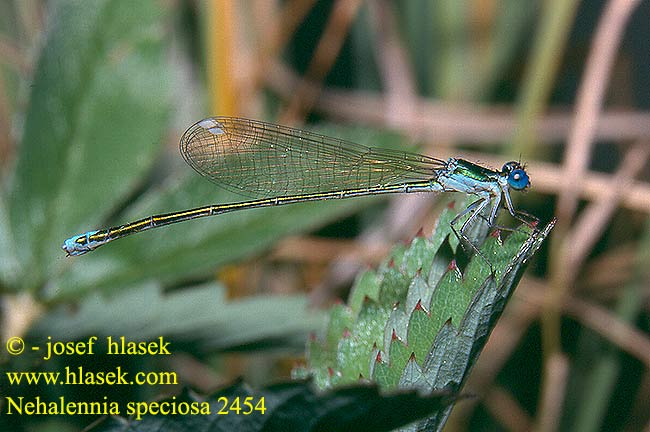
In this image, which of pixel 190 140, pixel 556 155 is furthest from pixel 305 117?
pixel 556 155

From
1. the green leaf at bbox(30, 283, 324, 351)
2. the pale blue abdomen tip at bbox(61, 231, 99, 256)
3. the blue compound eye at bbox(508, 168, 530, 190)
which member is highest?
the blue compound eye at bbox(508, 168, 530, 190)

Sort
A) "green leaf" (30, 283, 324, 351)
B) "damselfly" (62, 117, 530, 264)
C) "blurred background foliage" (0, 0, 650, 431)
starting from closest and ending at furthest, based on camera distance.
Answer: "green leaf" (30, 283, 324, 351) < "blurred background foliage" (0, 0, 650, 431) < "damselfly" (62, 117, 530, 264)

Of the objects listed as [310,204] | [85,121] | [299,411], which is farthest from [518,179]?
[299,411]

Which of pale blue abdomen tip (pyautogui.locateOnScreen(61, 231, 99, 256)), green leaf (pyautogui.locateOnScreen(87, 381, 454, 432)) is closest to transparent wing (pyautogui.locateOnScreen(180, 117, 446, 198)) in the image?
pale blue abdomen tip (pyautogui.locateOnScreen(61, 231, 99, 256))

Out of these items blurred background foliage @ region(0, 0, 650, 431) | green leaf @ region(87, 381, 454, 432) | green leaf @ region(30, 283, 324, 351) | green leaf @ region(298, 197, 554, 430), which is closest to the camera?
green leaf @ region(87, 381, 454, 432)

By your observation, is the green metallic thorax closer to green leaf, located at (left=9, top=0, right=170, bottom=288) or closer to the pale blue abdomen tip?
green leaf, located at (left=9, top=0, right=170, bottom=288)

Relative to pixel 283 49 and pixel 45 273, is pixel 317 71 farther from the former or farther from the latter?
pixel 45 273

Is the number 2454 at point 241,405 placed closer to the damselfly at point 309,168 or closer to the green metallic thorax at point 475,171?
the damselfly at point 309,168
